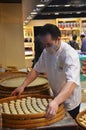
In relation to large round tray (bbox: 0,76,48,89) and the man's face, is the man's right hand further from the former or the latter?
the man's face

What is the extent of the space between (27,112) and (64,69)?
0.55 metres

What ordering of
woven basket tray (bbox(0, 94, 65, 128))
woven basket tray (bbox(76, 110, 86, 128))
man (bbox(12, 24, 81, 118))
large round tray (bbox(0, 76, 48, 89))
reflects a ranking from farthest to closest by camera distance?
large round tray (bbox(0, 76, 48, 89)) < man (bbox(12, 24, 81, 118)) < woven basket tray (bbox(76, 110, 86, 128)) < woven basket tray (bbox(0, 94, 65, 128))

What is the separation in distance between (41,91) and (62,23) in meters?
12.7

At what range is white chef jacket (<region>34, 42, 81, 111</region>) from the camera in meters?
2.18

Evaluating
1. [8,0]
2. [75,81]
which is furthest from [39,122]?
[8,0]

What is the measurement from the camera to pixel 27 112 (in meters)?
1.87

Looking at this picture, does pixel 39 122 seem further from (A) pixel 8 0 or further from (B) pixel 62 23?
(B) pixel 62 23

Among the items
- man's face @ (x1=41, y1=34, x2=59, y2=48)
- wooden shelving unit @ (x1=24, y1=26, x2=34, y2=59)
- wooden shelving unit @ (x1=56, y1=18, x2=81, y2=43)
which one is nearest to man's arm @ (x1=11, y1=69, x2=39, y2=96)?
man's face @ (x1=41, y1=34, x2=59, y2=48)

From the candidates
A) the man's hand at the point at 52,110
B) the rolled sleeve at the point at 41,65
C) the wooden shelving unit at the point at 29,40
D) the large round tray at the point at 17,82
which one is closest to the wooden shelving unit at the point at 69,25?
the wooden shelving unit at the point at 29,40

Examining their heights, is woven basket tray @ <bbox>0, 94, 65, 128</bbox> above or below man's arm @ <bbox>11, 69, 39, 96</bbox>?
below

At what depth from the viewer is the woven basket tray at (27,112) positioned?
5.48ft

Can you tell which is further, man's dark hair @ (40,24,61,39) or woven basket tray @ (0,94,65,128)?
man's dark hair @ (40,24,61,39)

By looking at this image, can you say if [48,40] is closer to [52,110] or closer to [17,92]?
[17,92]

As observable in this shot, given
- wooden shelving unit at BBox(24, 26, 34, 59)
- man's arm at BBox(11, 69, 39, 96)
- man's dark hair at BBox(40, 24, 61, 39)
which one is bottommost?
wooden shelving unit at BBox(24, 26, 34, 59)
